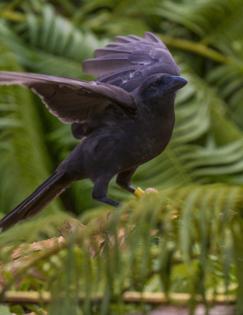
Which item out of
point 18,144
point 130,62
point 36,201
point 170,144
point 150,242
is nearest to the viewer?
point 150,242

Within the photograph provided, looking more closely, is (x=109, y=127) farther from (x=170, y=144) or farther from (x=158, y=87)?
(x=170, y=144)

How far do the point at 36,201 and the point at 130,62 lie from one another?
0.65 meters

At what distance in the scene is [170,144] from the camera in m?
4.99

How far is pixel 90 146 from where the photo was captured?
3.33m

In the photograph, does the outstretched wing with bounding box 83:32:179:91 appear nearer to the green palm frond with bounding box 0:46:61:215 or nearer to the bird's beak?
the bird's beak

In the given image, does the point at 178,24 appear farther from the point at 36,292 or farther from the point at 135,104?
the point at 36,292

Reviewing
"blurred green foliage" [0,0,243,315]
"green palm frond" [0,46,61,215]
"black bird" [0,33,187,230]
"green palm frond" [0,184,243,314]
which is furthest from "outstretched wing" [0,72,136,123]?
"green palm frond" [0,46,61,215]

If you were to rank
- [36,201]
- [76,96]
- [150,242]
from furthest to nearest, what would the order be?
[36,201], [76,96], [150,242]

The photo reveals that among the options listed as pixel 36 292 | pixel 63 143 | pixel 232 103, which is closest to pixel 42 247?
pixel 36 292

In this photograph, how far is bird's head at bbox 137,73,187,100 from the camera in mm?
3172

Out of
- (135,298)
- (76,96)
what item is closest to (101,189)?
(76,96)

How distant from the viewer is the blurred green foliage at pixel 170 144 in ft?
7.79

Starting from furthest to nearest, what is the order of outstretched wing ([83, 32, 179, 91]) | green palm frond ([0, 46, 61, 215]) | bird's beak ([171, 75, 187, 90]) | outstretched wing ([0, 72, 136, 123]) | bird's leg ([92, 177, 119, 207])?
1. green palm frond ([0, 46, 61, 215])
2. outstretched wing ([83, 32, 179, 91])
3. bird's leg ([92, 177, 119, 207])
4. bird's beak ([171, 75, 187, 90])
5. outstretched wing ([0, 72, 136, 123])

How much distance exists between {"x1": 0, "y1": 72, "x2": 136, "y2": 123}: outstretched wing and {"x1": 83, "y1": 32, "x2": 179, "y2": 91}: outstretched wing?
22 centimetres
